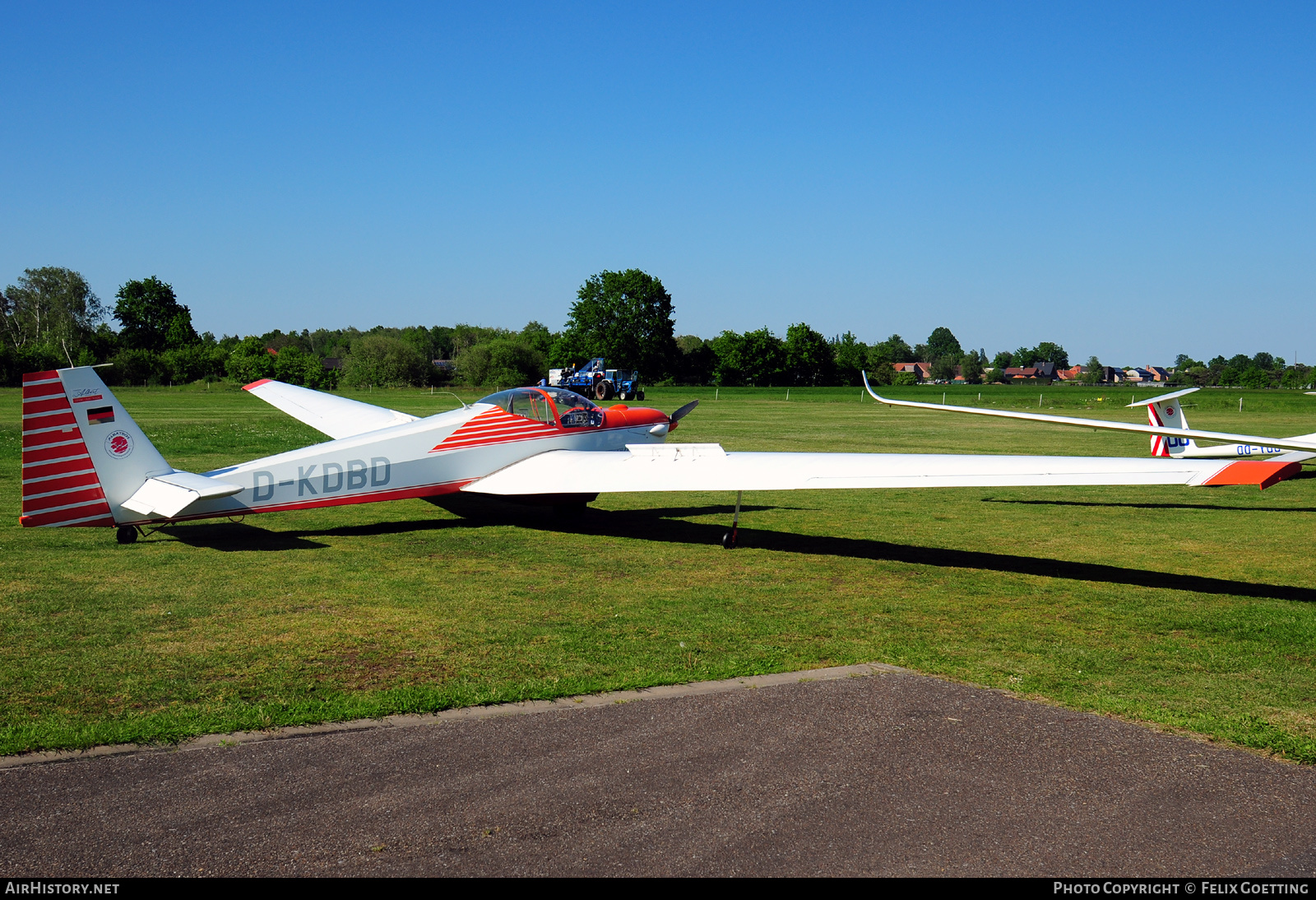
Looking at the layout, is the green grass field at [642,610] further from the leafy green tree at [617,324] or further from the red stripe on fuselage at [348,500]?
the leafy green tree at [617,324]

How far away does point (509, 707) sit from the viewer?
18.1ft

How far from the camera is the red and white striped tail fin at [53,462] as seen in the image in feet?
29.5

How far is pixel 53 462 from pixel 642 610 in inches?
245

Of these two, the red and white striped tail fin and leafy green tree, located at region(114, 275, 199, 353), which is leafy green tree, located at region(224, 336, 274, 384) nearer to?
leafy green tree, located at region(114, 275, 199, 353)

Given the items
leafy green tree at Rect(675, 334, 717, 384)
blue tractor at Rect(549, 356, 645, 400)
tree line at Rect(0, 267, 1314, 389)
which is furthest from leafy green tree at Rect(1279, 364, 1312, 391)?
blue tractor at Rect(549, 356, 645, 400)

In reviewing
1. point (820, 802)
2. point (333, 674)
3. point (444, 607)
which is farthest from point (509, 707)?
point (444, 607)

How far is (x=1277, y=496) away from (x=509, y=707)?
53.1ft

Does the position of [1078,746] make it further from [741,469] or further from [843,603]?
[741,469]

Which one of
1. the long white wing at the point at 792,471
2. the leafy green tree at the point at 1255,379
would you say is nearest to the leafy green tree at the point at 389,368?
the long white wing at the point at 792,471

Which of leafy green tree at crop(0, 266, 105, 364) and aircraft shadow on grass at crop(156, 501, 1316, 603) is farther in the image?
leafy green tree at crop(0, 266, 105, 364)

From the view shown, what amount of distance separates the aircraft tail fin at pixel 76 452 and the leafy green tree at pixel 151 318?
122m

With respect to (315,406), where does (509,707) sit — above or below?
below

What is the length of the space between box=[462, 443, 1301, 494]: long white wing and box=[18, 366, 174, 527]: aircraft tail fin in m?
3.98

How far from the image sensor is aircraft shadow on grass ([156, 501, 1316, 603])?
30.9 feet
